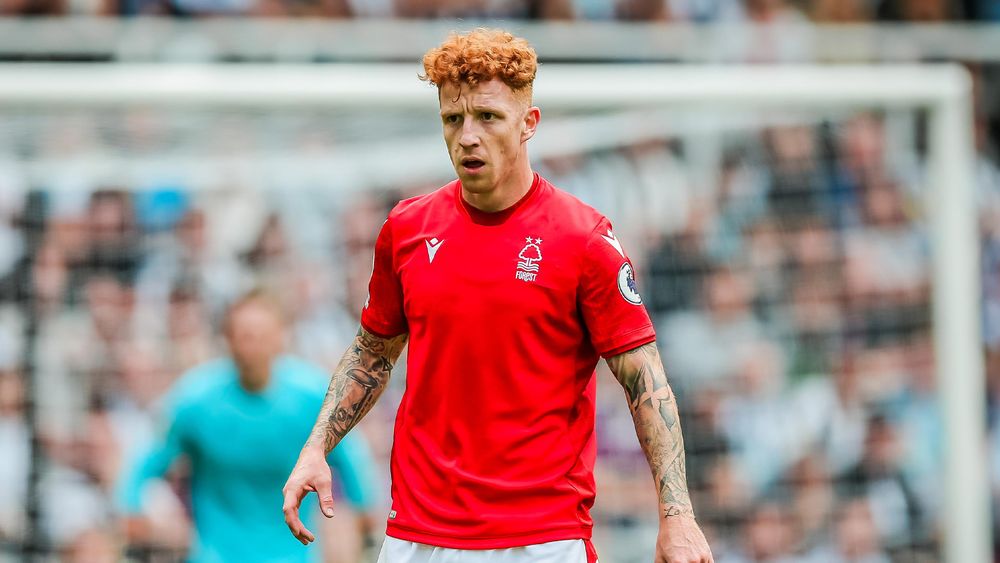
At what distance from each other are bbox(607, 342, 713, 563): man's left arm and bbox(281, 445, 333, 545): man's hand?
807mm

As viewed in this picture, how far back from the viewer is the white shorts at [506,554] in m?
3.82

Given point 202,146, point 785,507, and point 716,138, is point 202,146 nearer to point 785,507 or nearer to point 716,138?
point 716,138

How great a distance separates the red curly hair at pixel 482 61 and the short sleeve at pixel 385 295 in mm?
480

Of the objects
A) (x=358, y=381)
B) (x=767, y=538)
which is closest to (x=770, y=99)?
(x=767, y=538)

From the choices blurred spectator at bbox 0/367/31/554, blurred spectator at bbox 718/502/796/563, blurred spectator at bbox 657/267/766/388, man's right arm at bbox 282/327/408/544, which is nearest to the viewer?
man's right arm at bbox 282/327/408/544

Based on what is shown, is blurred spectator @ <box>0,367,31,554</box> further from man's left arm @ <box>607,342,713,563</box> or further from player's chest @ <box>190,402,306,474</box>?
man's left arm @ <box>607,342,713,563</box>

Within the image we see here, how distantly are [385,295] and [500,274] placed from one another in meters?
0.43

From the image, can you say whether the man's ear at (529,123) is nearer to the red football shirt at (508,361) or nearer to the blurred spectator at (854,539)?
the red football shirt at (508,361)

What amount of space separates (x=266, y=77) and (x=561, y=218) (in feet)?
12.4

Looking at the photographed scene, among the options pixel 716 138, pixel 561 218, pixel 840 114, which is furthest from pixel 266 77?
pixel 561 218

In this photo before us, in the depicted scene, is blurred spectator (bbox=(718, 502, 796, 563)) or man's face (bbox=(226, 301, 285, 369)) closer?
man's face (bbox=(226, 301, 285, 369))

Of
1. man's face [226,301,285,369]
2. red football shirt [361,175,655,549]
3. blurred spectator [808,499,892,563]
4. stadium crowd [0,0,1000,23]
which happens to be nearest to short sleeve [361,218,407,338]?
red football shirt [361,175,655,549]

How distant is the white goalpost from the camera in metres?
7.27

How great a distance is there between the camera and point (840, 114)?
8.10 m
